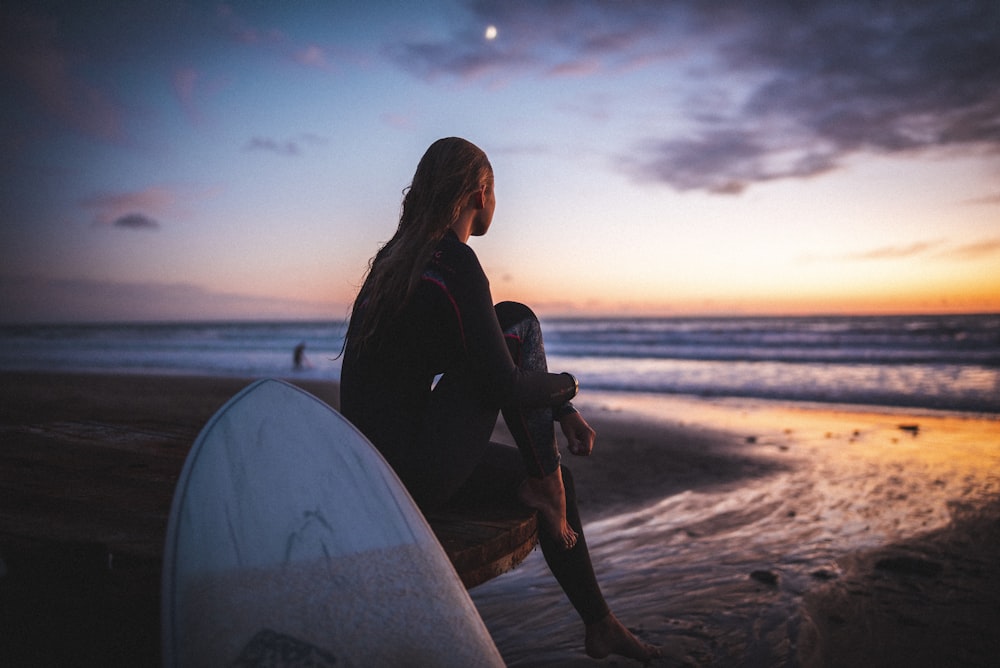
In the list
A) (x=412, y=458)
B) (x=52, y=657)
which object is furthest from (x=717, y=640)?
(x=52, y=657)

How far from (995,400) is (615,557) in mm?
9746

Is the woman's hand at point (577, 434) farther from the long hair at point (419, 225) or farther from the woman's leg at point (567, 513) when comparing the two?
the long hair at point (419, 225)

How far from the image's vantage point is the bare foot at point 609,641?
195 cm

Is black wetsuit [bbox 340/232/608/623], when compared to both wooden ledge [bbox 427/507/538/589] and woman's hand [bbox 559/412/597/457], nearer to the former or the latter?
wooden ledge [bbox 427/507/538/589]

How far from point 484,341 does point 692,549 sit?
2661 millimetres

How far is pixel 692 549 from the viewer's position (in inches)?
140

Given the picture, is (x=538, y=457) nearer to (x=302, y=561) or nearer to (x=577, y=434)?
(x=577, y=434)

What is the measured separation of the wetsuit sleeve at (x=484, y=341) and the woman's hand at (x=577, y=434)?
366 millimetres

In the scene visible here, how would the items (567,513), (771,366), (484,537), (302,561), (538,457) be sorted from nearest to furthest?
1. (302,561)
2. (484,537)
3. (538,457)
4. (567,513)
5. (771,366)

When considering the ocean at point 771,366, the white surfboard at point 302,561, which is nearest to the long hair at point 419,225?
the white surfboard at point 302,561

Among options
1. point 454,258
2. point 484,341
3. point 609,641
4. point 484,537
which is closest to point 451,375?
point 484,341

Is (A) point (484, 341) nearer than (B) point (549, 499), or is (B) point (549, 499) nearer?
(A) point (484, 341)

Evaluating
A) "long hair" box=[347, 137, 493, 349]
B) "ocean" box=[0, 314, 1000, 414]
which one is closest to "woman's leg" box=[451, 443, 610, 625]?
"long hair" box=[347, 137, 493, 349]

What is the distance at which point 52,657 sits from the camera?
1.08m
